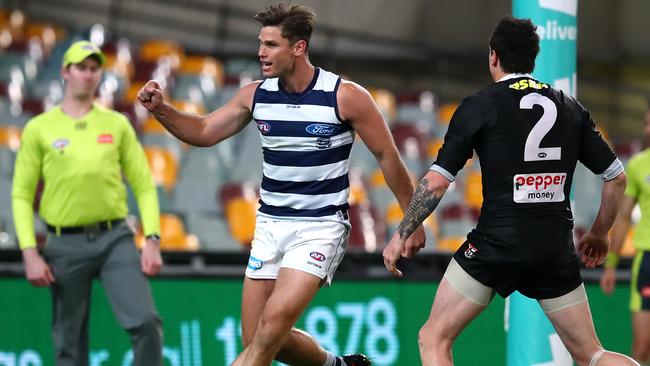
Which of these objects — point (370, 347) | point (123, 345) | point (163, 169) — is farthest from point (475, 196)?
point (123, 345)

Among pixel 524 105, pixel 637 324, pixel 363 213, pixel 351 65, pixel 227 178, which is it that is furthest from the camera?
pixel 351 65

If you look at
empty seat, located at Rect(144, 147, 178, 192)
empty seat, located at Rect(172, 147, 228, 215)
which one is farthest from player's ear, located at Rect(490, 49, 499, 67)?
empty seat, located at Rect(144, 147, 178, 192)

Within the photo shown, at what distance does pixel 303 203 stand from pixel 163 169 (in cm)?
590

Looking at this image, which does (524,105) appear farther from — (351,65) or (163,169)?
(351,65)

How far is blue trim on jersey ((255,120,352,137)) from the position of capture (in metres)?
6.74

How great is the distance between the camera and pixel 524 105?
6.26 metres

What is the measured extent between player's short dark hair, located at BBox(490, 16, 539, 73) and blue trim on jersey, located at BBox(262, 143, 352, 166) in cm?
100

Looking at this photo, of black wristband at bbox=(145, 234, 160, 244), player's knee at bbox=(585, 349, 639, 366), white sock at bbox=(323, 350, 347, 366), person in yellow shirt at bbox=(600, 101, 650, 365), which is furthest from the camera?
person in yellow shirt at bbox=(600, 101, 650, 365)

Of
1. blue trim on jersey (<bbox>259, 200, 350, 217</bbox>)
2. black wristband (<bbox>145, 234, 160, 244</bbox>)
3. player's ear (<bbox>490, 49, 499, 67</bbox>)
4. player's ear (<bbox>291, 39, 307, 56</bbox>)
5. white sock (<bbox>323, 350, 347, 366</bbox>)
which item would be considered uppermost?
player's ear (<bbox>291, 39, 307, 56</bbox>)

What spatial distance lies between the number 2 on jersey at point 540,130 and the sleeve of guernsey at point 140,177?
2795 millimetres

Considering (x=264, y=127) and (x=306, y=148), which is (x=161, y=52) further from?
(x=306, y=148)

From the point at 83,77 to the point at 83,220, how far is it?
89 cm

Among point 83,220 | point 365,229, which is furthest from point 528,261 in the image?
point 365,229

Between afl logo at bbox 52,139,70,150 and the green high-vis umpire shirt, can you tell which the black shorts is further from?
afl logo at bbox 52,139,70,150
